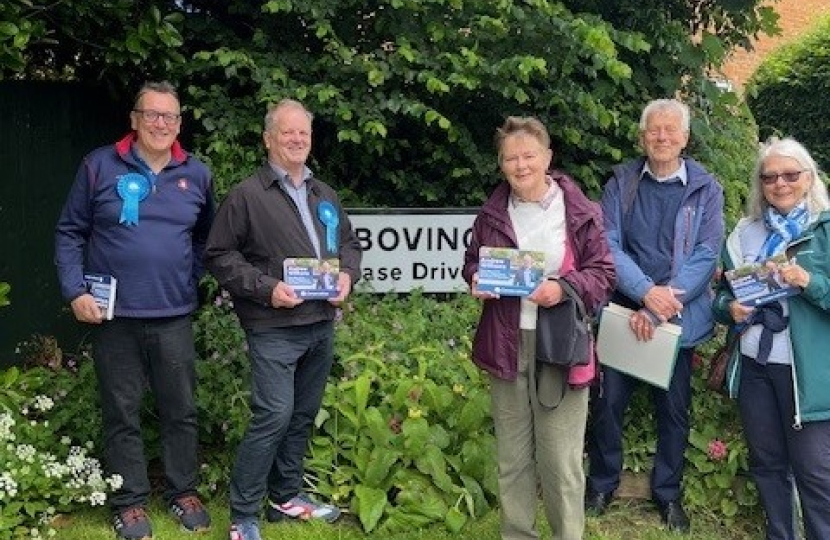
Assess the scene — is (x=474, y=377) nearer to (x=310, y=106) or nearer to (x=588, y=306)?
(x=588, y=306)

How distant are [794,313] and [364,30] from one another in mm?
3206

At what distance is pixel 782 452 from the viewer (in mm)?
3854

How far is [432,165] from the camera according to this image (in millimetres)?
5996

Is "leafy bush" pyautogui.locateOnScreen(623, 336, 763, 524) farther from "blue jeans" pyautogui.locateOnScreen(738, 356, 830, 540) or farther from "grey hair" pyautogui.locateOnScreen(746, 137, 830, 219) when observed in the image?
"grey hair" pyautogui.locateOnScreen(746, 137, 830, 219)

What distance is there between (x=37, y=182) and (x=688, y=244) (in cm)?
437

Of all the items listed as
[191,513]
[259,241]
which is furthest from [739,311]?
[191,513]

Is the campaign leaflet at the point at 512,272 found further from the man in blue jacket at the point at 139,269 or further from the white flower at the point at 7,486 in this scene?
the white flower at the point at 7,486

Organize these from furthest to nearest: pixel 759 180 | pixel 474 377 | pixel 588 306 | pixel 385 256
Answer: pixel 385 256 < pixel 474 377 < pixel 759 180 < pixel 588 306

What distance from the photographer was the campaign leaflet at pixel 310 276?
3.78 meters

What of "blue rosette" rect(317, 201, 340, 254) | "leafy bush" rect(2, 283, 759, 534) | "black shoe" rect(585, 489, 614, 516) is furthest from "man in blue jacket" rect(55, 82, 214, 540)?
"black shoe" rect(585, 489, 614, 516)

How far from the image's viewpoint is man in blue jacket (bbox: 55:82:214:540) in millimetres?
3902

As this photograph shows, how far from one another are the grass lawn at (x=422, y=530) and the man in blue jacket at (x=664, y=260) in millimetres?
145

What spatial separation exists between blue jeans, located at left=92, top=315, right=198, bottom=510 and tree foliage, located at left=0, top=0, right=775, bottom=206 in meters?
1.62

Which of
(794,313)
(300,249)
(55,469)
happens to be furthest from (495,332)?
(55,469)
